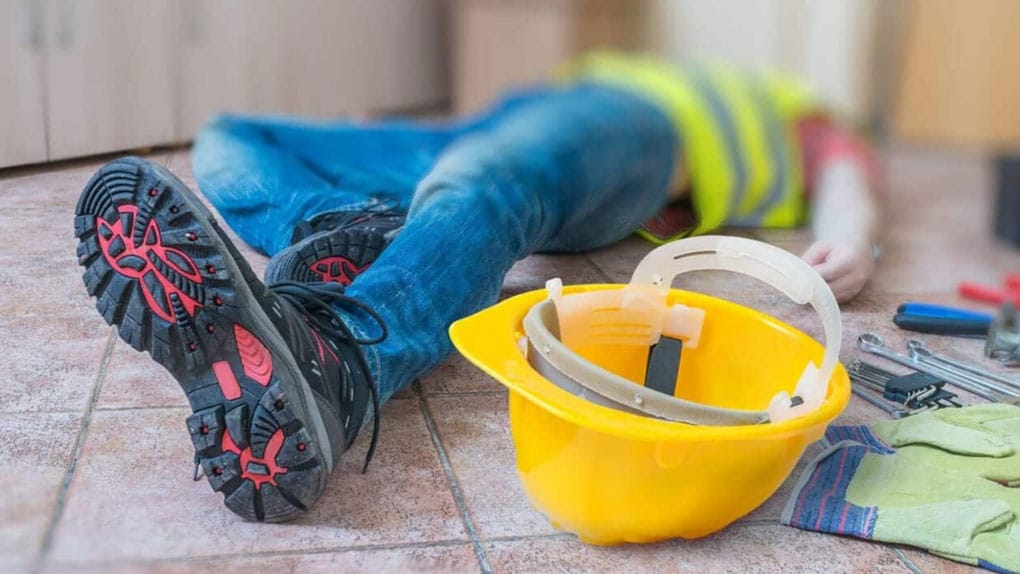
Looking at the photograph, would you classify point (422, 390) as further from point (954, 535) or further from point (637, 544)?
point (954, 535)

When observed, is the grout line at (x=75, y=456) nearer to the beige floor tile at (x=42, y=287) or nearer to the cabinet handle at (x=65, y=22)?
the beige floor tile at (x=42, y=287)

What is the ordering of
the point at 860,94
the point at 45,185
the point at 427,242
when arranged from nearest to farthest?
1. the point at 860,94
2. the point at 45,185
3. the point at 427,242

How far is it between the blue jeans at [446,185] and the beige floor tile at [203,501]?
58 mm

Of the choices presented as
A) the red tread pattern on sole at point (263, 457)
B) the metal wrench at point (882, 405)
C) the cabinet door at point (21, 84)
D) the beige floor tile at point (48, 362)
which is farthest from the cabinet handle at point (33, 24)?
the metal wrench at point (882, 405)

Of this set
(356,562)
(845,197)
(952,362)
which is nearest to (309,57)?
(845,197)

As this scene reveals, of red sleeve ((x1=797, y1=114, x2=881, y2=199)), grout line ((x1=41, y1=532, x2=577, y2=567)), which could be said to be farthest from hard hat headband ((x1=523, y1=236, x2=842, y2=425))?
red sleeve ((x1=797, y1=114, x2=881, y2=199))

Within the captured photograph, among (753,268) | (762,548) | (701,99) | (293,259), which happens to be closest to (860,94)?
(701,99)

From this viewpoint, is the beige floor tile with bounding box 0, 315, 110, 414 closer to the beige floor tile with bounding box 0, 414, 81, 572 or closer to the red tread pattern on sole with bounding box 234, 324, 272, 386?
the beige floor tile with bounding box 0, 414, 81, 572

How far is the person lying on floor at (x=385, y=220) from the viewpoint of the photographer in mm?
210

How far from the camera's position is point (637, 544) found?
56 centimetres

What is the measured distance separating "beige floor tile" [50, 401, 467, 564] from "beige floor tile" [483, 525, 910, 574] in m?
0.04

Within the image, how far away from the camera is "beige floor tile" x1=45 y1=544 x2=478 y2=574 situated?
50 centimetres

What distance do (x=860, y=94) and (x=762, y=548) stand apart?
422 millimetres

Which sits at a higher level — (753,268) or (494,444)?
(753,268)
